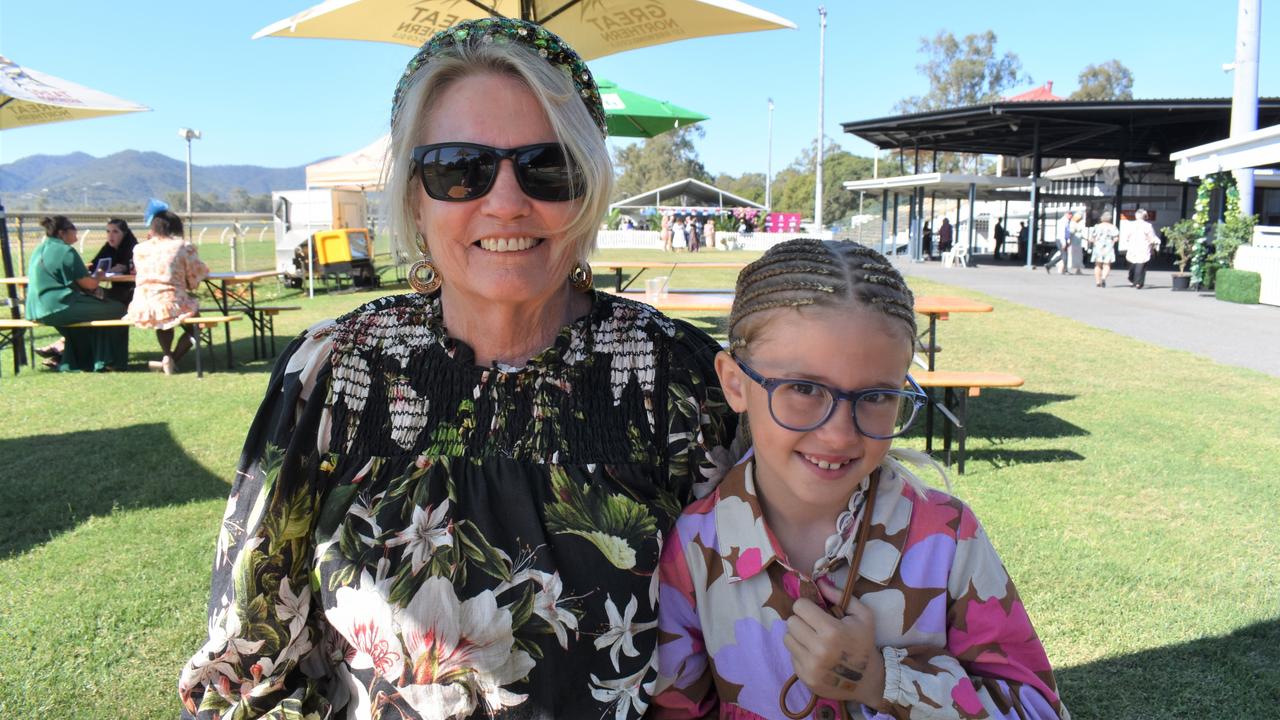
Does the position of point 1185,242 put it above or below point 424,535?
above

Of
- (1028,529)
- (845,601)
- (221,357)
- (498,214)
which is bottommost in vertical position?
(1028,529)

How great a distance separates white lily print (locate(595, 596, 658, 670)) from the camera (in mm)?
1377

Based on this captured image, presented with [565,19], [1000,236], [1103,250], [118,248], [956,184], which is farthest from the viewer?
[1000,236]

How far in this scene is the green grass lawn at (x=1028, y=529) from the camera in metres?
3.26

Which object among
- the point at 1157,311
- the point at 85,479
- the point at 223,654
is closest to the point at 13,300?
the point at 85,479

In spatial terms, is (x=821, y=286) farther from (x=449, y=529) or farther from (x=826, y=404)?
(x=449, y=529)

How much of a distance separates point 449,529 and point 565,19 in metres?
5.56

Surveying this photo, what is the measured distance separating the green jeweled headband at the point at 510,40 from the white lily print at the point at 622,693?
3.25ft

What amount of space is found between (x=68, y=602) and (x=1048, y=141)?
34.4m

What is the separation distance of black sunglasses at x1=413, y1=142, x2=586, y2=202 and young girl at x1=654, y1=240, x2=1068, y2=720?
41 centimetres

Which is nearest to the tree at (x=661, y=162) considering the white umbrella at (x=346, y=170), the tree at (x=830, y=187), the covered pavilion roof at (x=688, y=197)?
the tree at (x=830, y=187)

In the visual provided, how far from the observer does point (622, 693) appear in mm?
1382

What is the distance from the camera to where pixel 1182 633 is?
11.7 ft

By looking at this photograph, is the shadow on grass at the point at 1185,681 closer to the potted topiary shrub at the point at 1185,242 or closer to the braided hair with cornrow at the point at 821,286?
the braided hair with cornrow at the point at 821,286
